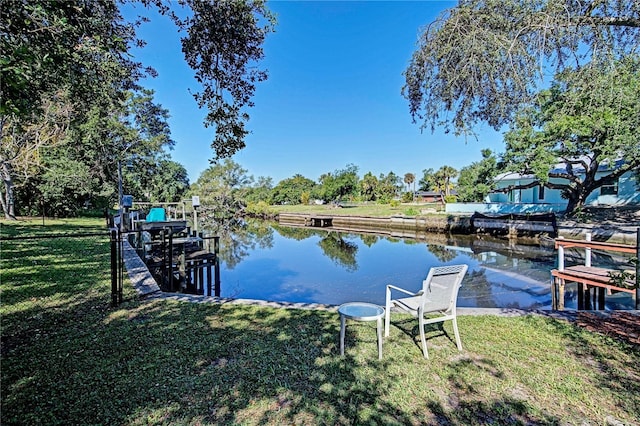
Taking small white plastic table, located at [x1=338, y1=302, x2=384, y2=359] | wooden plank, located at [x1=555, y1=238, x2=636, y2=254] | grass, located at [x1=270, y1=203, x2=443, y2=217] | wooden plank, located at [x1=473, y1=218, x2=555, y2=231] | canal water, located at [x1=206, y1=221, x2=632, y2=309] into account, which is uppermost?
grass, located at [x1=270, y1=203, x2=443, y2=217]

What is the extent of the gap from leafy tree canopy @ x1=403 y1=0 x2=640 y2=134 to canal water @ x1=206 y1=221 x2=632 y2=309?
5410mm

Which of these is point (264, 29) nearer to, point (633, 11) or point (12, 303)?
point (633, 11)

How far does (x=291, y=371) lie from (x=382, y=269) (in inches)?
367

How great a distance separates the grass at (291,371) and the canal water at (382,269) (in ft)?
14.1

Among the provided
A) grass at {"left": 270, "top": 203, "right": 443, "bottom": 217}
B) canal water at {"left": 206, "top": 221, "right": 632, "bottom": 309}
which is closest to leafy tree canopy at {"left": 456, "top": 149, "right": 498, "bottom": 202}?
canal water at {"left": 206, "top": 221, "right": 632, "bottom": 309}

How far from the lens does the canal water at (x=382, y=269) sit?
323 inches

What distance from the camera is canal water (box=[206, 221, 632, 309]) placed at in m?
8.20

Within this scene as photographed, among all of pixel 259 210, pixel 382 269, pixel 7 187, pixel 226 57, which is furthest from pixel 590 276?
pixel 259 210

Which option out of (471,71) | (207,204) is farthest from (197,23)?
(207,204)

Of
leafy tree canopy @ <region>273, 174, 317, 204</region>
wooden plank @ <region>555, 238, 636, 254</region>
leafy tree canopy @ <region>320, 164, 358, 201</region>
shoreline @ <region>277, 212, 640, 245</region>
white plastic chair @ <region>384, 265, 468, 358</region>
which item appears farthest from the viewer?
leafy tree canopy @ <region>273, 174, 317, 204</region>

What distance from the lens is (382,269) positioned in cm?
1169

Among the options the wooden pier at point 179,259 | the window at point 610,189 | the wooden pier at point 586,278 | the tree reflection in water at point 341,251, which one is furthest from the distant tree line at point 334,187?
the wooden pier at point 179,259

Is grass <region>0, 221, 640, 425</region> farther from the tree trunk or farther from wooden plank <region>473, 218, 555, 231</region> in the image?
wooden plank <region>473, 218, 555, 231</region>

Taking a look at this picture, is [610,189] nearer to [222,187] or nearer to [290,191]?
[222,187]
